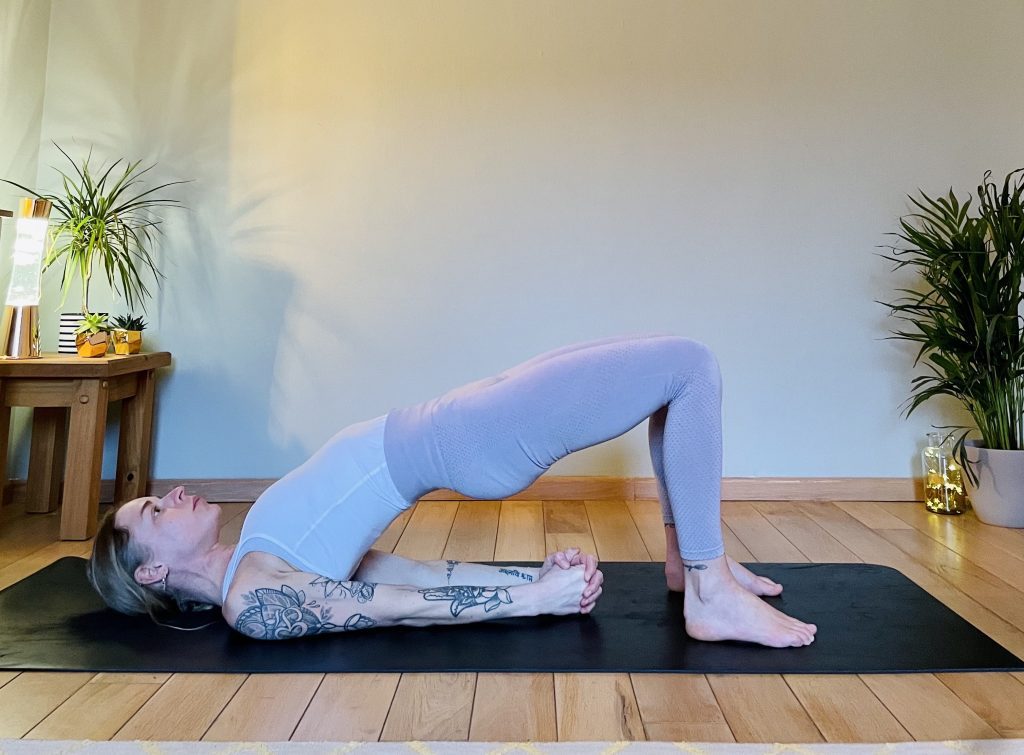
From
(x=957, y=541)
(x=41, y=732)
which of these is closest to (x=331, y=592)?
(x=41, y=732)

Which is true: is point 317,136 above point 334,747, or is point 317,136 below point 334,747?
above

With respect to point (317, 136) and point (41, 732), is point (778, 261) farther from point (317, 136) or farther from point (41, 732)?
point (41, 732)

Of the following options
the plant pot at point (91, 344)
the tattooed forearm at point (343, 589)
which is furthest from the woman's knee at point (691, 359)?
the plant pot at point (91, 344)

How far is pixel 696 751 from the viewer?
1.32 meters

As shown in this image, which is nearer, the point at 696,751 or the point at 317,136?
the point at 696,751

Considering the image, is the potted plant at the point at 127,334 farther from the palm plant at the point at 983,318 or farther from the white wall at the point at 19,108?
the palm plant at the point at 983,318

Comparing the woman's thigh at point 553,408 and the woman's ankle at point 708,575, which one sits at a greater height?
the woman's thigh at point 553,408

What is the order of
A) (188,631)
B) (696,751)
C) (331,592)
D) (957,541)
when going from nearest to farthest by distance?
(696,751), (331,592), (188,631), (957,541)

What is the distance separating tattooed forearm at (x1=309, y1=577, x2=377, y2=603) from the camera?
5.75 ft

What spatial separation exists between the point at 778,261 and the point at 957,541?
1.27m

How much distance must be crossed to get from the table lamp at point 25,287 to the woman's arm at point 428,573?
5.08 feet

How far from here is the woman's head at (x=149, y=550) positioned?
1.84 m

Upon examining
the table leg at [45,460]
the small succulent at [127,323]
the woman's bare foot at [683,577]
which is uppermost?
the small succulent at [127,323]

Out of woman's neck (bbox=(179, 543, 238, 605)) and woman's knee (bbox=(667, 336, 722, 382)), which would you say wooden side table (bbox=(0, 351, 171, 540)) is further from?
woman's knee (bbox=(667, 336, 722, 382))
